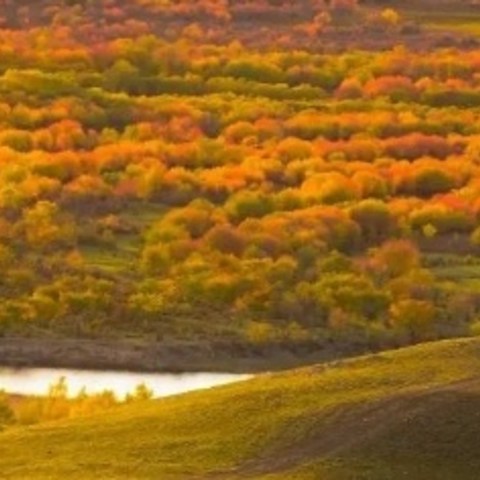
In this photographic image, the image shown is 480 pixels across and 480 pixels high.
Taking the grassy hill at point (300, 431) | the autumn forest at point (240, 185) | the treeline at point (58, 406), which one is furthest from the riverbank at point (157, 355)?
the grassy hill at point (300, 431)

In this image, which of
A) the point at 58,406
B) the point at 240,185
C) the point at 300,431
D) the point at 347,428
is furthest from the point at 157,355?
the point at 240,185

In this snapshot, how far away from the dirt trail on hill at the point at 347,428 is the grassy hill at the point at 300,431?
0.03 metres

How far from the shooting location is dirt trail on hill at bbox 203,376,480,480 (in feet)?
115

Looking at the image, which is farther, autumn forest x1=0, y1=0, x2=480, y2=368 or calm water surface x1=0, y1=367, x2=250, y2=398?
autumn forest x1=0, y1=0, x2=480, y2=368

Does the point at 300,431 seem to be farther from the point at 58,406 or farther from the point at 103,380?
the point at 103,380

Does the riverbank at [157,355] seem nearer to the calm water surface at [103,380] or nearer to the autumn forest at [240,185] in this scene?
the calm water surface at [103,380]

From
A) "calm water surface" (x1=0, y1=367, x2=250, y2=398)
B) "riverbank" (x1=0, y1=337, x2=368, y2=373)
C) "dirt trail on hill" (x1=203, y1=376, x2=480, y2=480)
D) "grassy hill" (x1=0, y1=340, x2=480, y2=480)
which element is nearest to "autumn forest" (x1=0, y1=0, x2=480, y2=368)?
"riverbank" (x1=0, y1=337, x2=368, y2=373)

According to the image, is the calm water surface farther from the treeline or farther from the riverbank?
the treeline

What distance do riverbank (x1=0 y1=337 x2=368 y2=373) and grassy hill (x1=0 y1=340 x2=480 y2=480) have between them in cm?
1417

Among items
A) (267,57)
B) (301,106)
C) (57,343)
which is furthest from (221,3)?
(57,343)

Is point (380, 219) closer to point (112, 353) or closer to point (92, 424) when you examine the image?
point (112, 353)

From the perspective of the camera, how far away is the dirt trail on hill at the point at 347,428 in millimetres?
34938

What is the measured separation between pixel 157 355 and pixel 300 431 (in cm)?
1978

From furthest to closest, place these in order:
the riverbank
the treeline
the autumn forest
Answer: the autumn forest < the riverbank < the treeline
